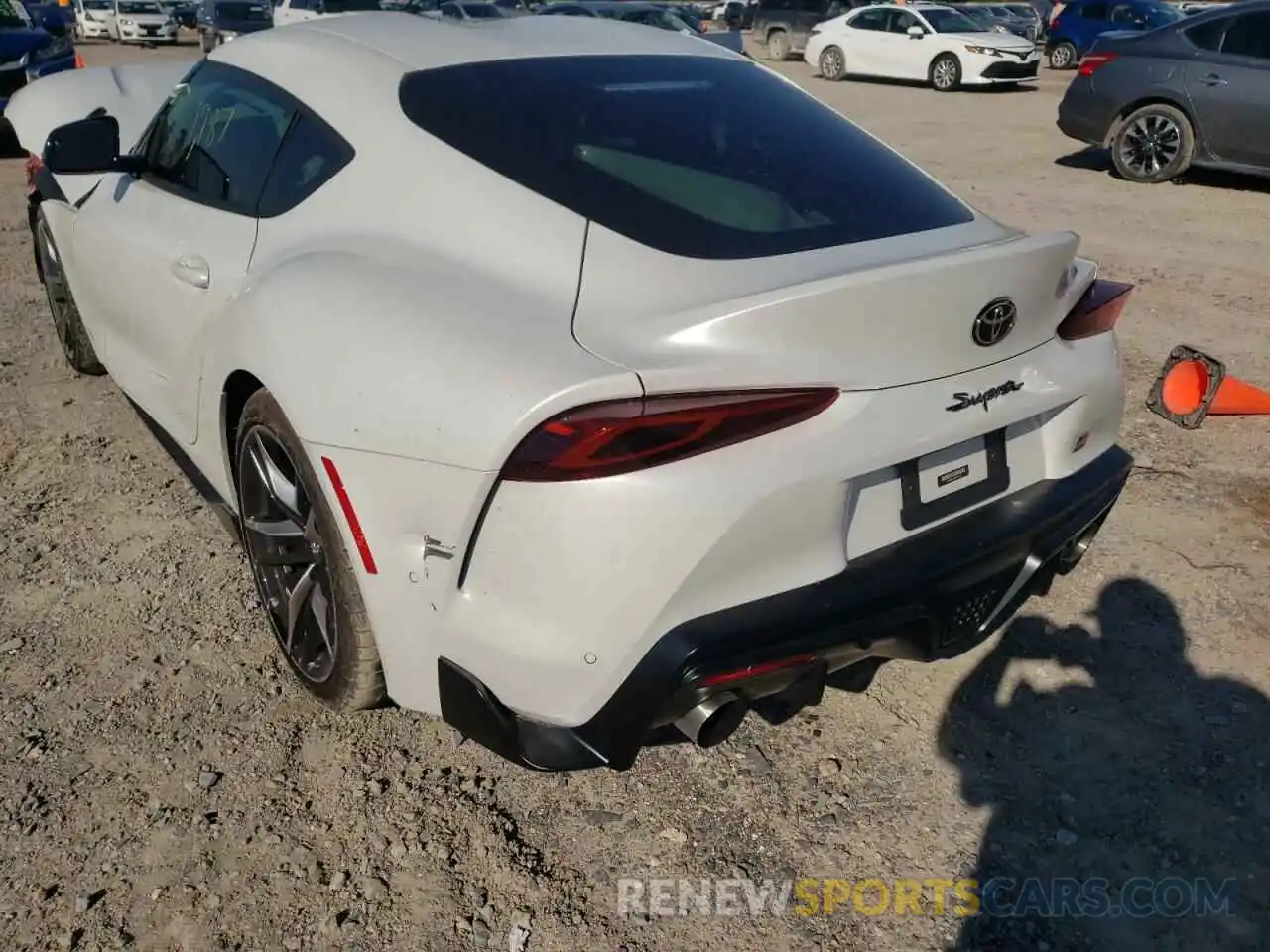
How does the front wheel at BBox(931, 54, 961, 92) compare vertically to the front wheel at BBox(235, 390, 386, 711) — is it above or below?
below

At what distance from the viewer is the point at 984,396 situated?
221cm

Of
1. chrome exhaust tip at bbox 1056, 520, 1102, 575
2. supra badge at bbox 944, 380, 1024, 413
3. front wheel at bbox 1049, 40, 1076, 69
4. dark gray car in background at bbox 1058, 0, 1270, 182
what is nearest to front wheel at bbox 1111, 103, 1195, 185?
dark gray car in background at bbox 1058, 0, 1270, 182

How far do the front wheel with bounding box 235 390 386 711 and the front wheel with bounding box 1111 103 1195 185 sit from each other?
943 cm

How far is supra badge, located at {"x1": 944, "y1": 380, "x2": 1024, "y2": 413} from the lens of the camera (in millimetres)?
2154

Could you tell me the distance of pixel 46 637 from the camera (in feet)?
9.89

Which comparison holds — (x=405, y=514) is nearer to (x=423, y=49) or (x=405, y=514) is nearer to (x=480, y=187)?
(x=480, y=187)

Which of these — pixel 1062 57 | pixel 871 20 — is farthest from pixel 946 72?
pixel 1062 57

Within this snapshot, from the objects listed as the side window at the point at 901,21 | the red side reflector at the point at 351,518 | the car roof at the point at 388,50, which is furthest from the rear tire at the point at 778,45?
the red side reflector at the point at 351,518

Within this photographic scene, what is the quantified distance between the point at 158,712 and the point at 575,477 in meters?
1.56

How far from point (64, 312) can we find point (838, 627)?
410 cm

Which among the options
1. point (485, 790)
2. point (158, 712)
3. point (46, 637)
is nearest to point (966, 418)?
point (485, 790)

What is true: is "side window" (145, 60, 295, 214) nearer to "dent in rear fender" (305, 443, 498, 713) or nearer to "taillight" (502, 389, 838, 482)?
"dent in rear fender" (305, 443, 498, 713)

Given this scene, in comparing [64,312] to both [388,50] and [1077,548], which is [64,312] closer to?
[388,50]

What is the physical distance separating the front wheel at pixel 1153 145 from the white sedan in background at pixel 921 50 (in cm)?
1001
